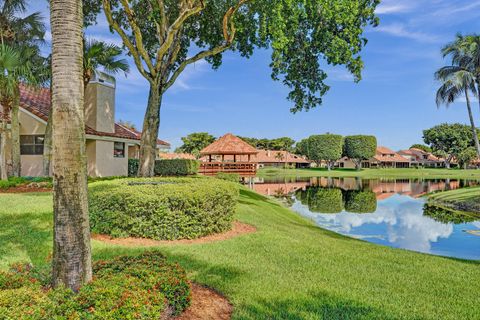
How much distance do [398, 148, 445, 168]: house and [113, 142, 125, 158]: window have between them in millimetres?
98485

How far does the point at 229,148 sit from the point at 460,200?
19.9 meters

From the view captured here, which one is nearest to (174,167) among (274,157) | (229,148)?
(229,148)

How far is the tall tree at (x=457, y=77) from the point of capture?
83.6 ft

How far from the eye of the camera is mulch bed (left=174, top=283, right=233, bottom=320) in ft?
14.0

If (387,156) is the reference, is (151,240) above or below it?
Result: below

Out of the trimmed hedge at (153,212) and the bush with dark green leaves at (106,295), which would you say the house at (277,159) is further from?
the bush with dark green leaves at (106,295)

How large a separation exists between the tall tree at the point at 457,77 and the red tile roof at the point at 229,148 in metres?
16.9

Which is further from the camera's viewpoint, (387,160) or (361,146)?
(387,160)

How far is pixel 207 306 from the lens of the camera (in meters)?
4.57

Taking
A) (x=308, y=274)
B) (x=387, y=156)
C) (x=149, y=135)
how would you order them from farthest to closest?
(x=387, y=156)
(x=149, y=135)
(x=308, y=274)

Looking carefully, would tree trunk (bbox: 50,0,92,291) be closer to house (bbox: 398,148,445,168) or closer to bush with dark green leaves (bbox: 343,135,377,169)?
bush with dark green leaves (bbox: 343,135,377,169)

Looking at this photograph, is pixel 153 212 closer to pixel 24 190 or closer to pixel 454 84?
pixel 24 190

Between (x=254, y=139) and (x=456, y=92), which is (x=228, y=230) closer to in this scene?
(x=456, y=92)

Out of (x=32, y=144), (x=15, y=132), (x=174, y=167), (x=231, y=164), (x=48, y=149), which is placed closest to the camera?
(x=48, y=149)
